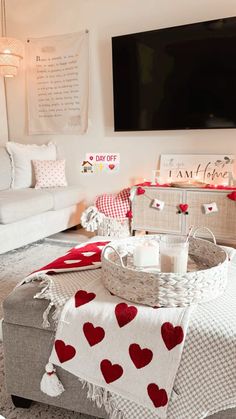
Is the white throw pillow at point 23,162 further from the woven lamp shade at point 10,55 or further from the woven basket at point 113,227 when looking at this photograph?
the woven basket at point 113,227

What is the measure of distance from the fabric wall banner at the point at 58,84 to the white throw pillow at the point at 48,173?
1.40 feet

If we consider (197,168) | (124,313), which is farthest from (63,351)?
(197,168)

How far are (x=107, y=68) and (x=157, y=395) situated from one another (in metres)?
3.27

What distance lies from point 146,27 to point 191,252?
2654mm

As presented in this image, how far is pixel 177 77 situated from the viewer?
10.5ft

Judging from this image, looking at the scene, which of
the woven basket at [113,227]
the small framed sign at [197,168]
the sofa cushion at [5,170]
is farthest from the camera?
the sofa cushion at [5,170]

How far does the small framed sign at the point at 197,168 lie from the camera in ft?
10.5

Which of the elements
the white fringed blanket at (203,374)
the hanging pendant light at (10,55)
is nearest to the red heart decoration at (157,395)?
the white fringed blanket at (203,374)

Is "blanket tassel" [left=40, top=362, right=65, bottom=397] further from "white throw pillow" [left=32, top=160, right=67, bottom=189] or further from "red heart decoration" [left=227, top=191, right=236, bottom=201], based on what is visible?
"white throw pillow" [left=32, top=160, right=67, bottom=189]

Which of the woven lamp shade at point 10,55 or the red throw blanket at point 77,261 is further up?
the woven lamp shade at point 10,55

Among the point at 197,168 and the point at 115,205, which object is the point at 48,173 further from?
the point at 197,168

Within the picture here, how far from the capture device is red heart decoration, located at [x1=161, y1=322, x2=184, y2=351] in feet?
3.25

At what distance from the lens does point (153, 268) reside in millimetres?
1317

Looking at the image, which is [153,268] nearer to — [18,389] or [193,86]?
[18,389]
